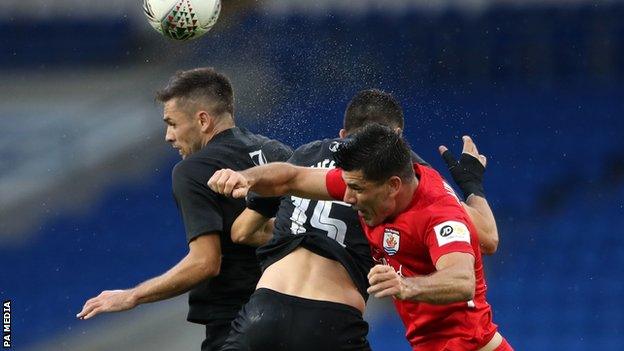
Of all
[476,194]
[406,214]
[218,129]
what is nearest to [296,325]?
[406,214]

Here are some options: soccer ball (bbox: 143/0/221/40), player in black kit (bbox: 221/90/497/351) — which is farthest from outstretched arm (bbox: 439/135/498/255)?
soccer ball (bbox: 143/0/221/40)

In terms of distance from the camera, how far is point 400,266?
3.96 m

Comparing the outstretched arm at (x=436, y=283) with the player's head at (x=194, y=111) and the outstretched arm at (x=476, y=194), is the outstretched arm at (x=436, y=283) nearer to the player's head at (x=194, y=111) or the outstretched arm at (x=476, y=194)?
the outstretched arm at (x=476, y=194)

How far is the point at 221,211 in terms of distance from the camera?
468 cm

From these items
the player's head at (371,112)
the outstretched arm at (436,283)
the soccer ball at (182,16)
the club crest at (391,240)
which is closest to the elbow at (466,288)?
the outstretched arm at (436,283)

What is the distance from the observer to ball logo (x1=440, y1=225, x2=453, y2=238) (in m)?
3.68

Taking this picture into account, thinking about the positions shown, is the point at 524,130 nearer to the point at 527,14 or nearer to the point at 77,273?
the point at 527,14

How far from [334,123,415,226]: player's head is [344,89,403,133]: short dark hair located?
0.62 metres

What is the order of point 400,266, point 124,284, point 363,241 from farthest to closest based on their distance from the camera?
point 124,284, point 363,241, point 400,266

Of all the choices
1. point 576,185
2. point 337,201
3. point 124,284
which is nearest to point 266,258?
point 337,201

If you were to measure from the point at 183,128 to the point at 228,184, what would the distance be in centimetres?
151

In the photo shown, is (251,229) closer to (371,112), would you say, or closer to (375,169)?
(371,112)

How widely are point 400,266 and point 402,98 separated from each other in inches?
192

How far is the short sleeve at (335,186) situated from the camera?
156 inches
